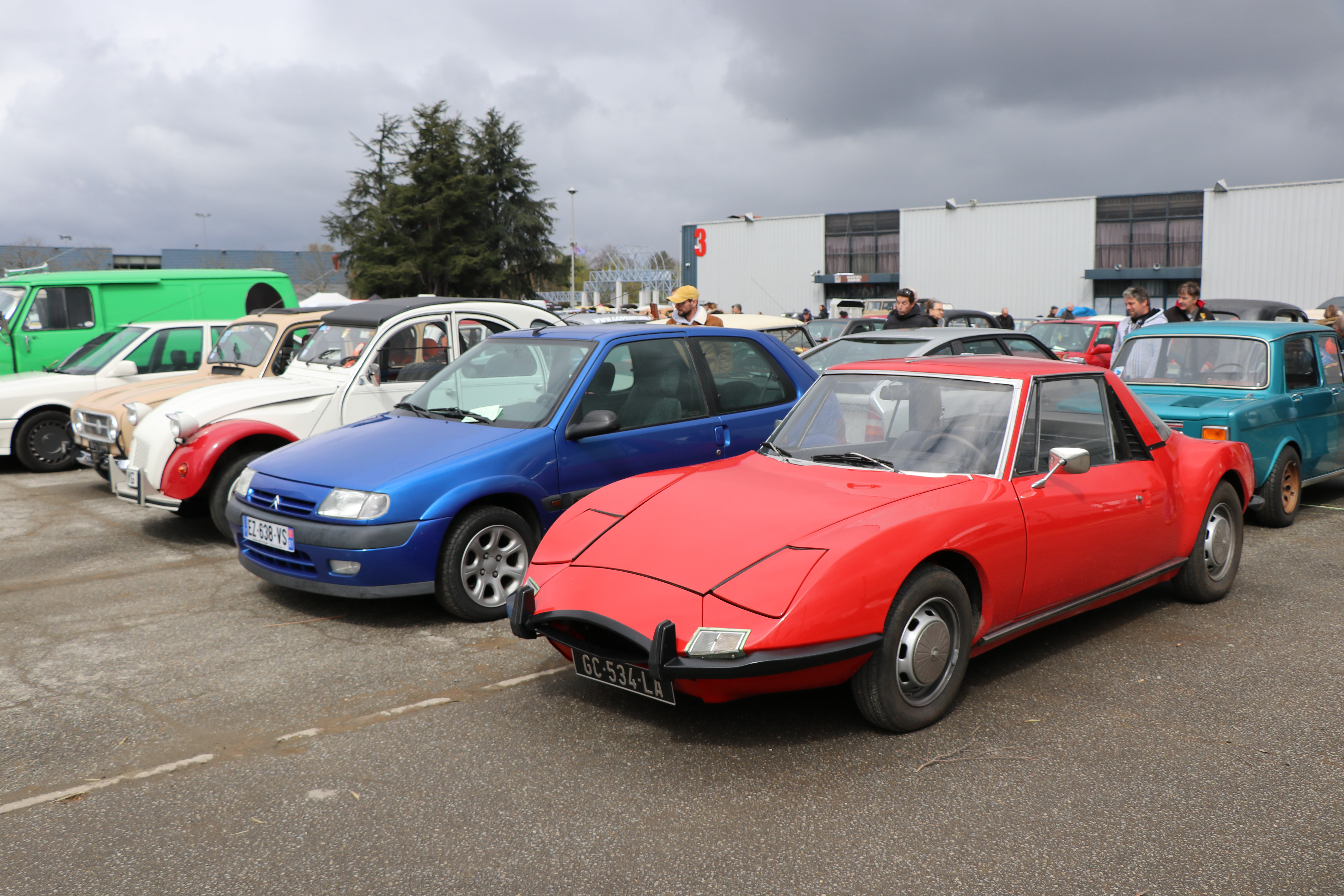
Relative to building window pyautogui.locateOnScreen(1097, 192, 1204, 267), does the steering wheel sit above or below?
below

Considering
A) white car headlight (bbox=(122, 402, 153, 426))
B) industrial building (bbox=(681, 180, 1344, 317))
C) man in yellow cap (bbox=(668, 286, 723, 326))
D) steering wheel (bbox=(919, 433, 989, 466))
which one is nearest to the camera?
steering wheel (bbox=(919, 433, 989, 466))

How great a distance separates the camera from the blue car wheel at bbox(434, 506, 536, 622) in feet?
18.3

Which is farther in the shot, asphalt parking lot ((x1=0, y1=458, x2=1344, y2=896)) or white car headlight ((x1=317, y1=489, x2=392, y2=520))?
white car headlight ((x1=317, y1=489, x2=392, y2=520))

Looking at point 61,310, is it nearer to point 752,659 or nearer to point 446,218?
point 752,659

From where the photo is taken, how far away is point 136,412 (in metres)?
8.56

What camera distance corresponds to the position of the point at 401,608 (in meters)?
6.06

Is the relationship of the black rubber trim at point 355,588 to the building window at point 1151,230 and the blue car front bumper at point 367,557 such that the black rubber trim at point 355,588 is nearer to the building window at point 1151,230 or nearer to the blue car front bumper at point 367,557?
the blue car front bumper at point 367,557

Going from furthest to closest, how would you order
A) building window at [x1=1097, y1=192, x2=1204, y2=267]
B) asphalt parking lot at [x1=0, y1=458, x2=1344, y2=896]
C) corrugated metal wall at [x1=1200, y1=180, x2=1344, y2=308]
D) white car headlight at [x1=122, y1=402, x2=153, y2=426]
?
building window at [x1=1097, y1=192, x2=1204, y2=267], corrugated metal wall at [x1=1200, y1=180, x2=1344, y2=308], white car headlight at [x1=122, y1=402, x2=153, y2=426], asphalt parking lot at [x1=0, y1=458, x2=1344, y2=896]

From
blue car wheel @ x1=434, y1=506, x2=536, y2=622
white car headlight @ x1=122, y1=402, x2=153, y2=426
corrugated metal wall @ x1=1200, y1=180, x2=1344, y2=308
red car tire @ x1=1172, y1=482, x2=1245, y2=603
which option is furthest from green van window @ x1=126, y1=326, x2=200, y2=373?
corrugated metal wall @ x1=1200, y1=180, x2=1344, y2=308

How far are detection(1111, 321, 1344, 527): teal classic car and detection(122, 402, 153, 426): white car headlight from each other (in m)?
8.24

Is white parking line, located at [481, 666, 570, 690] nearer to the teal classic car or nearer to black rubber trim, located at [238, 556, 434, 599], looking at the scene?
black rubber trim, located at [238, 556, 434, 599]

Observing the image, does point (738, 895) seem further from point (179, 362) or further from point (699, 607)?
point (179, 362)

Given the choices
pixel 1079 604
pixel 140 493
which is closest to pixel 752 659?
pixel 1079 604

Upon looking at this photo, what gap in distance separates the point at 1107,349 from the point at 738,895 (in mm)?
11311
